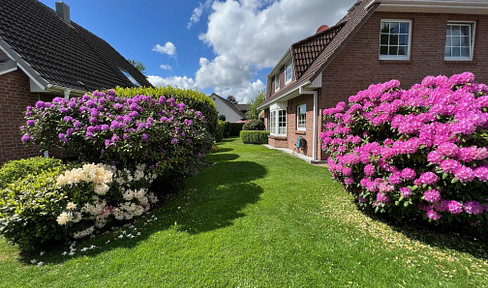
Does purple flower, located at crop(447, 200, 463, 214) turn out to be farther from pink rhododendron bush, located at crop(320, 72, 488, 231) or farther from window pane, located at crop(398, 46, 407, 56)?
window pane, located at crop(398, 46, 407, 56)

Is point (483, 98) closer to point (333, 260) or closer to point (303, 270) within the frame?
point (333, 260)

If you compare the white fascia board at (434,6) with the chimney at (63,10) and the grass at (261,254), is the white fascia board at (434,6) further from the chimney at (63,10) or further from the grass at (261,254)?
the chimney at (63,10)

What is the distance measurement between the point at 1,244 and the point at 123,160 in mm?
2096

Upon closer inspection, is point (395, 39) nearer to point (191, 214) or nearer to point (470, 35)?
point (470, 35)

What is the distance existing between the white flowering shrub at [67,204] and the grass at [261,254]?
0.87 feet

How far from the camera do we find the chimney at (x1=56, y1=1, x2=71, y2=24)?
12234 mm

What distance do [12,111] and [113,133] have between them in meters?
4.01

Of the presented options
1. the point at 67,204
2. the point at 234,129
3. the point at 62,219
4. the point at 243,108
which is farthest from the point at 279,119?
the point at 243,108

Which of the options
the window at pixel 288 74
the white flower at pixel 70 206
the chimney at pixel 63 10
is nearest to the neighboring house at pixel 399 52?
the window at pixel 288 74

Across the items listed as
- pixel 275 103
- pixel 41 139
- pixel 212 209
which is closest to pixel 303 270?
pixel 212 209

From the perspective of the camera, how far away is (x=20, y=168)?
3.77 metres

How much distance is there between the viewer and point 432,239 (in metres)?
3.08

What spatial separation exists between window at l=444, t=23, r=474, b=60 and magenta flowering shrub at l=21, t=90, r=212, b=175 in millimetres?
10730

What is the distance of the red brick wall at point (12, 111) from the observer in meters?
5.18
